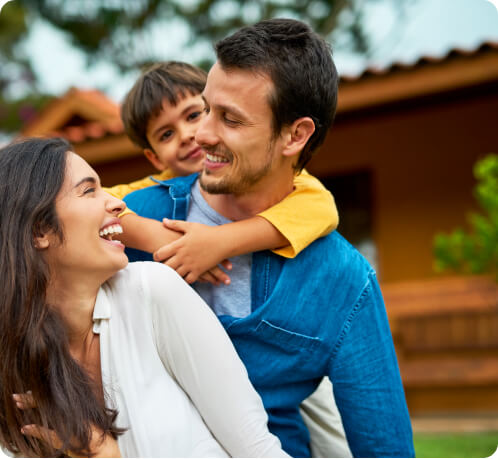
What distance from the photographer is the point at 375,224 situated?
8156 mm

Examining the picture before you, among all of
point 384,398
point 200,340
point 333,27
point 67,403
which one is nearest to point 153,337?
point 200,340

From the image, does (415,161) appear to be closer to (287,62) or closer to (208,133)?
(287,62)

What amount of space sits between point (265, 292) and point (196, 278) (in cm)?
24

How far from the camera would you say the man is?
2172mm

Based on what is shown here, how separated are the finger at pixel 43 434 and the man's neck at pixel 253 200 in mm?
895

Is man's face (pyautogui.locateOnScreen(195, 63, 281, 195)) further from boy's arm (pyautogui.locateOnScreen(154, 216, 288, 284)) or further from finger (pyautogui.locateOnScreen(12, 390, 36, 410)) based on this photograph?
finger (pyautogui.locateOnScreen(12, 390, 36, 410))

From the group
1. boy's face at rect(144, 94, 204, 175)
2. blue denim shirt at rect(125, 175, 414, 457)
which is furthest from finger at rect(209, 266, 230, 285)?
boy's face at rect(144, 94, 204, 175)

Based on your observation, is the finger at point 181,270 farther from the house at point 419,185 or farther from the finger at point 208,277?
the house at point 419,185

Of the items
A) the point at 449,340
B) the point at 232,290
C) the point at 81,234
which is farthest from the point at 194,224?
the point at 449,340

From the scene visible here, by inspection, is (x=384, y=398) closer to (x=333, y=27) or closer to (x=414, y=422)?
(x=414, y=422)

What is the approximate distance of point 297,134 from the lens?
7.56ft

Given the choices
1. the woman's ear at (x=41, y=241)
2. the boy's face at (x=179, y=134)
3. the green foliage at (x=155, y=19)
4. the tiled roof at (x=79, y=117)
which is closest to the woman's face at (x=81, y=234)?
the woman's ear at (x=41, y=241)

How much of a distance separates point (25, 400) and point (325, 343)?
931 mm

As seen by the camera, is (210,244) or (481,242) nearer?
(210,244)
